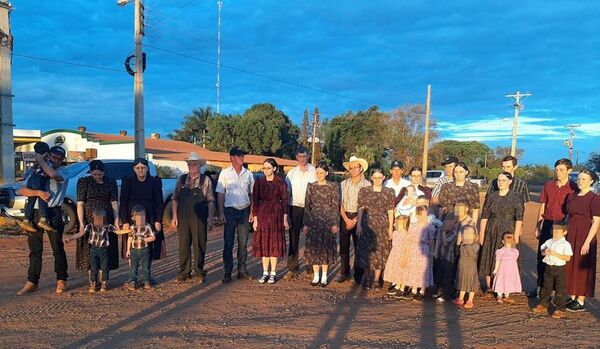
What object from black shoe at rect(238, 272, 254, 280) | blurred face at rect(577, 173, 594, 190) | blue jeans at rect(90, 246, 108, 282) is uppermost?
blurred face at rect(577, 173, 594, 190)

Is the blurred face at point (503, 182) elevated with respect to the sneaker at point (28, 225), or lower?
elevated

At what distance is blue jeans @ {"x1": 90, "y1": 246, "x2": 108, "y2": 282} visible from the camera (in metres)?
6.41

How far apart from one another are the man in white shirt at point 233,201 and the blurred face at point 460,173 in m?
2.95

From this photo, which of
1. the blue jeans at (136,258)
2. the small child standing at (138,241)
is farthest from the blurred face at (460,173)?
the blue jeans at (136,258)

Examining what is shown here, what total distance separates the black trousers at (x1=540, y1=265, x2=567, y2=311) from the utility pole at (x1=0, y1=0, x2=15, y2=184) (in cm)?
1522

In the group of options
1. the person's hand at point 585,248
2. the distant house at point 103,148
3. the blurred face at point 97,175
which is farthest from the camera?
the distant house at point 103,148

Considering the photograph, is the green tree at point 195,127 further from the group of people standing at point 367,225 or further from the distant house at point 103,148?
the group of people standing at point 367,225

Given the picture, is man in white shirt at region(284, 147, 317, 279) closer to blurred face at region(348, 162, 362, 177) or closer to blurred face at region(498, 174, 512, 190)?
blurred face at region(348, 162, 362, 177)

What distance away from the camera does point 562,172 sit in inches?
244

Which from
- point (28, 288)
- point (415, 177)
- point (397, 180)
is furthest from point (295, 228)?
point (28, 288)

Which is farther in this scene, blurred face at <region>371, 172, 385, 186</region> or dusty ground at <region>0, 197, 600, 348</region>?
blurred face at <region>371, 172, 385, 186</region>

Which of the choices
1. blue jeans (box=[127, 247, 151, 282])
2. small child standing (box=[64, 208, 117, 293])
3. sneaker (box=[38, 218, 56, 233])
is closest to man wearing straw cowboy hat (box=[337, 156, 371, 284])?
blue jeans (box=[127, 247, 151, 282])

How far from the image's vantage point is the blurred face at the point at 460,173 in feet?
20.9

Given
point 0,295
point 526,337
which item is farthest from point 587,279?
point 0,295
